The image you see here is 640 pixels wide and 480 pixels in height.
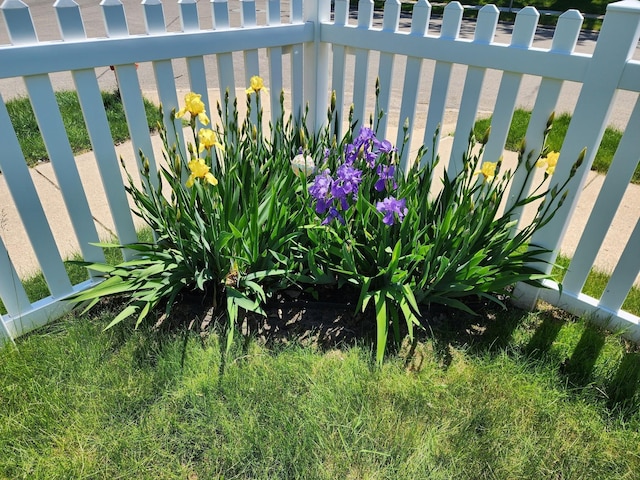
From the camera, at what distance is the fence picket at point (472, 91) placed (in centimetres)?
207

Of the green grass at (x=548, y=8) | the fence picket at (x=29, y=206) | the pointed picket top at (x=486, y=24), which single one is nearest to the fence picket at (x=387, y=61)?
the pointed picket top at (x=486, y=24)

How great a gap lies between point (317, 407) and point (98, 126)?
1522mm

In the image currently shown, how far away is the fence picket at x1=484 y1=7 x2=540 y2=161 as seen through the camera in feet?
6.44

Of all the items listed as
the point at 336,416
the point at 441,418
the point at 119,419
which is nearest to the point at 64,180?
the point at 119,419

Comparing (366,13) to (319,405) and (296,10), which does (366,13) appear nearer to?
(296,10)

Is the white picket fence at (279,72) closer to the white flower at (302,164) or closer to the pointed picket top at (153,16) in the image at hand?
the pointed picket top at (153,16)

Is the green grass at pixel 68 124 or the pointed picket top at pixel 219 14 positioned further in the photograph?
the green grass at pixel 68 124

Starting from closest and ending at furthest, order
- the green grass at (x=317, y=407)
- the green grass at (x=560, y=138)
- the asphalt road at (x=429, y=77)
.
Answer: the green grass at (x=317, y=407) < the green grass at (x=560, y=138) < the asphalt road at (x=429, y=77)

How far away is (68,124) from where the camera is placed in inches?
168

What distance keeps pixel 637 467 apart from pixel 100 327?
2.23 metres

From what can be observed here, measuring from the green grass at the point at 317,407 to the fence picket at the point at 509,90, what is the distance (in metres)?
0.91

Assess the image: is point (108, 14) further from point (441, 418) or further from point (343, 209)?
point (441, 418)

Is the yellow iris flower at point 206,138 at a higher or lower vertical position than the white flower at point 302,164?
higher

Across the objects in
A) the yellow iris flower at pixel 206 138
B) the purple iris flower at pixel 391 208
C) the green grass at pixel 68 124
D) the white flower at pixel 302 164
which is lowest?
the green grass at pixel 68 124
